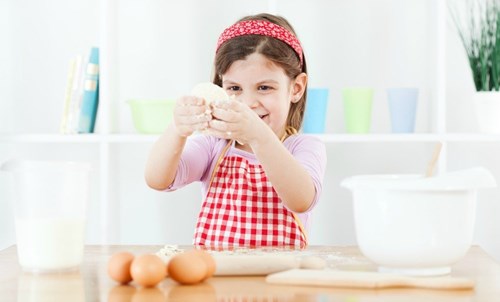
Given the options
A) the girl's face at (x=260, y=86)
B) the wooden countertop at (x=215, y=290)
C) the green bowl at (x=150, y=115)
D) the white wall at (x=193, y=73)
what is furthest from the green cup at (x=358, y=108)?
the wooden countertop at (x=215, y=290)

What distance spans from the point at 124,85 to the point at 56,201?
1934 millimetres

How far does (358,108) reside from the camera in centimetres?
287

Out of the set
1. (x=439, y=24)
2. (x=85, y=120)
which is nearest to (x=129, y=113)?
(x=85, y=120)

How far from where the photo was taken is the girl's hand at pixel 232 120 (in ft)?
5.41

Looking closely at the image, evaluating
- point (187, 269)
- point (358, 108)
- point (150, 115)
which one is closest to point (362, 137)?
point (358, 108)

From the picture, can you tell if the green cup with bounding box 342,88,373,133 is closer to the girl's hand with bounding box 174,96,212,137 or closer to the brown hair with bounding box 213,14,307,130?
the brown hair with bounding box 213,14,307,130

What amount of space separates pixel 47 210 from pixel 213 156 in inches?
31.6

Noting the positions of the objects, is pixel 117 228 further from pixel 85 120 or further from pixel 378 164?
pixel 378 164

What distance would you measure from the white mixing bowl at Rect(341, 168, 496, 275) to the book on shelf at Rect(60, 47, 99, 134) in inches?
70.2

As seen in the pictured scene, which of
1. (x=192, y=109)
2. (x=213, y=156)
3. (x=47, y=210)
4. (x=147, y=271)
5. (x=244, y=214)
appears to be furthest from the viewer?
(x=213, y=156)

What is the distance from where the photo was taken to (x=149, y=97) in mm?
3236

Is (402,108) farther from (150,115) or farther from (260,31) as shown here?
(260,31)

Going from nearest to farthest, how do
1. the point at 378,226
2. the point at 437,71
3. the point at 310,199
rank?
1. the point at 378,226
2. the point at 310,199
3. the point at 437,71

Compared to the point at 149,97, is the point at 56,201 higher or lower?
lower
